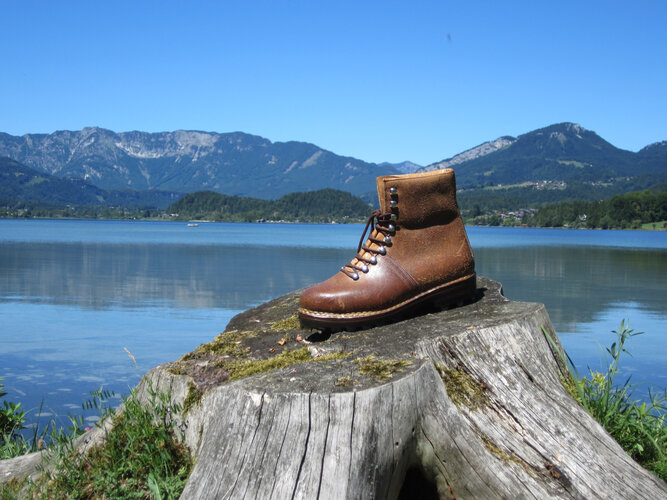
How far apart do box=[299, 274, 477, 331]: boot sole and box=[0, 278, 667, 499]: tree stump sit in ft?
0.29

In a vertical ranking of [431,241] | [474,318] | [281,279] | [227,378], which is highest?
[431,241]

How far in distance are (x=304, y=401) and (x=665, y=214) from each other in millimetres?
184458

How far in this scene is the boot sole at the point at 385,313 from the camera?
3.43 m

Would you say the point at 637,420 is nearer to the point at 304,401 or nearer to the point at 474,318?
the point at 474,318

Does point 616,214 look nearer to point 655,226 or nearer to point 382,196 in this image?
point 655,226

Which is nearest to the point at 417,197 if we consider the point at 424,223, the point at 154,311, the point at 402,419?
the point at 424,223

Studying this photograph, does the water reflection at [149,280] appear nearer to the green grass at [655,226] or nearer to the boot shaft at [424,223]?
the boot shaft at [424,223]

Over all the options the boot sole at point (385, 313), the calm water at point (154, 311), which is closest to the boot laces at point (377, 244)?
the boot sole at point (385, 313)

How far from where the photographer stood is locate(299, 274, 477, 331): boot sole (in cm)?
343

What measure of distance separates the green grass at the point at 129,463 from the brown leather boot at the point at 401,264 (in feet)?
3.64

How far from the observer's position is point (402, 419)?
92.0 inches

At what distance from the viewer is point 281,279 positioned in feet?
73.0

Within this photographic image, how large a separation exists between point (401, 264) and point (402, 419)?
1.40 m

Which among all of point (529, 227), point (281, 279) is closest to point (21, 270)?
point (281, 279)
